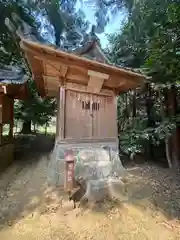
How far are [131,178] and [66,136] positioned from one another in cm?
225

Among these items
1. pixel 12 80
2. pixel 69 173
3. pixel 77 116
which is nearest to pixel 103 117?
pixel 77 116

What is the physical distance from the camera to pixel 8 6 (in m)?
8.17

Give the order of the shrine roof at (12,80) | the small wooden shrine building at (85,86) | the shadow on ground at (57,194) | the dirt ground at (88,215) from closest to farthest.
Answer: the dirt ground at (88,215) < the shadow on ground at (57,194) < the small wooden shrine building at (85,86) < the shrine roof at (12,80)

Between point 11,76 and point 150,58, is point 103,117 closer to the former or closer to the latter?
point 150,58

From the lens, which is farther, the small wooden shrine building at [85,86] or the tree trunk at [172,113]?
the tree trunk at [172,113]

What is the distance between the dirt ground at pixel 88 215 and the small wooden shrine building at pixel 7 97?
2036 mm

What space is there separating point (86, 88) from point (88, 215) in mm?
3108

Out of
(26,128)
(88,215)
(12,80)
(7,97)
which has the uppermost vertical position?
(12,80)

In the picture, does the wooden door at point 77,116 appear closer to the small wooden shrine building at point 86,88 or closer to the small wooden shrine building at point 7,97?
the small wooden shrine building at point 86,88

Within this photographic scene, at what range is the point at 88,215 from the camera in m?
3.49

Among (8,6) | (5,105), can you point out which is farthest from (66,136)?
(8,6)

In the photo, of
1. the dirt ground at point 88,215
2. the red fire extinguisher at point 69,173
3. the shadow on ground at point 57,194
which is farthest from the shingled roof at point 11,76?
the red fire extinguisher at point 69,173

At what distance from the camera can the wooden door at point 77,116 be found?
16.0 feet

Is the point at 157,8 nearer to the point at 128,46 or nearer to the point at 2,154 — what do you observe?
the point at 128,46
